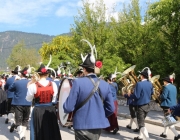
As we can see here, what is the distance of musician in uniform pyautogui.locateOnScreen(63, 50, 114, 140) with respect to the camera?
409cm

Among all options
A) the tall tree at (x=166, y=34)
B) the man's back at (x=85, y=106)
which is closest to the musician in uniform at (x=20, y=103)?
the man's back at (x=85, y=106)

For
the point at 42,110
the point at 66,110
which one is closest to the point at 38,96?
the point at 42,110

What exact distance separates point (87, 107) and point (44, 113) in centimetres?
Result: 191

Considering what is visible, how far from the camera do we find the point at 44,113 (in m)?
5.82

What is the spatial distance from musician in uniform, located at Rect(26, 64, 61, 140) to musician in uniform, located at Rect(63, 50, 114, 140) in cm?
165

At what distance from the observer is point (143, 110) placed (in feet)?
23.7

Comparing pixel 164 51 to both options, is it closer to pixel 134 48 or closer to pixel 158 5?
pixel 158 5

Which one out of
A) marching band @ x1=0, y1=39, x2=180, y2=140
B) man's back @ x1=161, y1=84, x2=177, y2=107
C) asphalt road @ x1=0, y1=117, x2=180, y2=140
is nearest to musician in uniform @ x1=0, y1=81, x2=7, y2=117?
marching band @ x1=0, y1=39, x2=180, y2=140

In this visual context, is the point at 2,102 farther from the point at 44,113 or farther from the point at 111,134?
the point at 44,113

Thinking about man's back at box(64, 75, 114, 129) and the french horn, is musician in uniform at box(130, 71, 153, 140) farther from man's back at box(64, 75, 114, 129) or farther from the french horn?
man's back at box(64, 75, 114, 129)

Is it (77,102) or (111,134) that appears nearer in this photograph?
(77,102)

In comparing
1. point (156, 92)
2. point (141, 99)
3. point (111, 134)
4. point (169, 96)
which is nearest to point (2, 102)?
point (111, 134)

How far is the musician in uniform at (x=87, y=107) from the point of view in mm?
4094

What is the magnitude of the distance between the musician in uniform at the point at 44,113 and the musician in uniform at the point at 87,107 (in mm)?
1652
